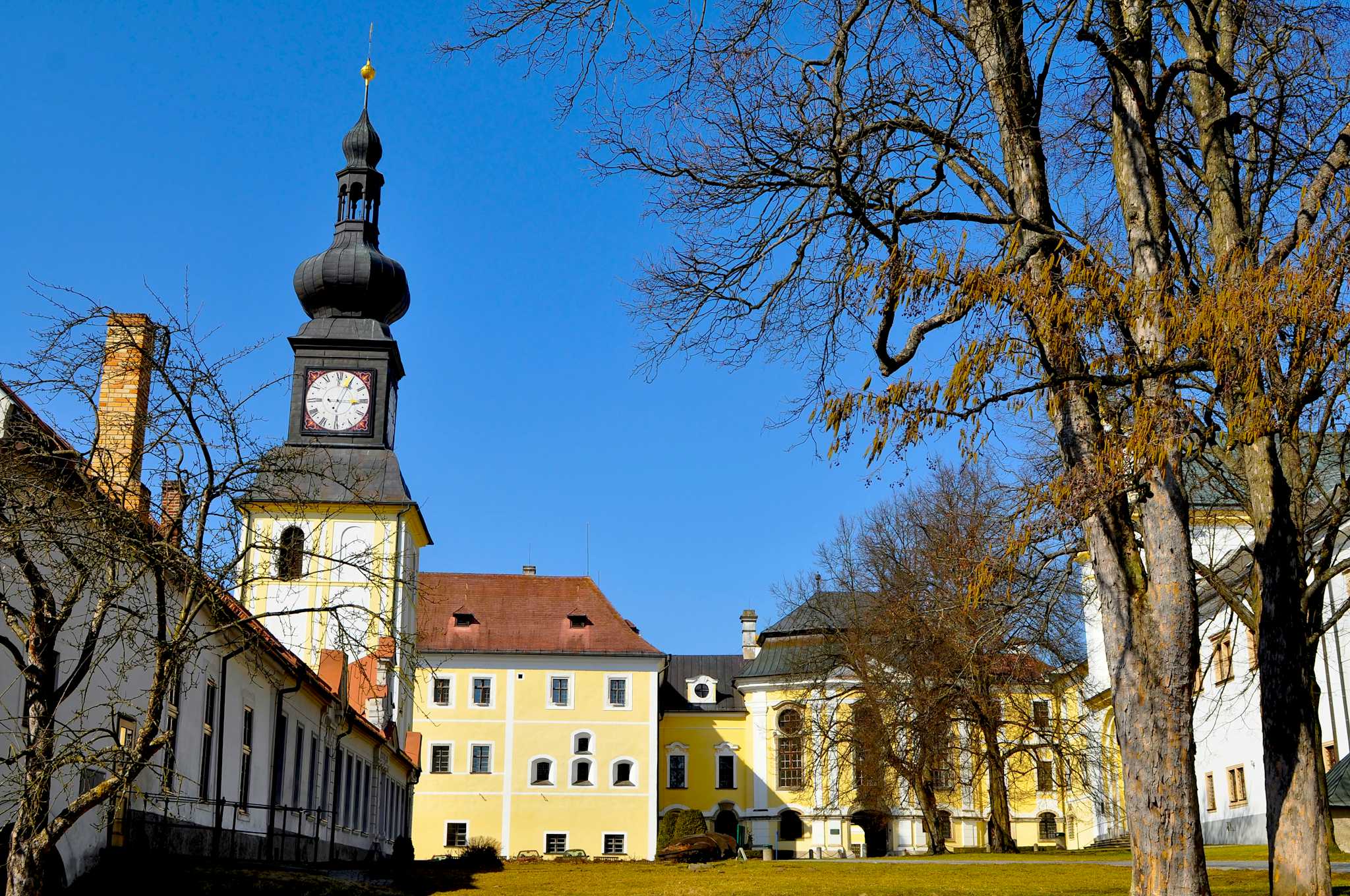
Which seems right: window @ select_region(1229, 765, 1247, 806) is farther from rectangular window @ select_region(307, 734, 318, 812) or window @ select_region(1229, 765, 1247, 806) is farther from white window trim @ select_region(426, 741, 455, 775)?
white window trim @ select_region(426, 741, 455, 775)

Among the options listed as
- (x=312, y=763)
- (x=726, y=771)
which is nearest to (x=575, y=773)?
(x=726, y=771)

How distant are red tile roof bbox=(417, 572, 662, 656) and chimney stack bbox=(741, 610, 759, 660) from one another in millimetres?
13210

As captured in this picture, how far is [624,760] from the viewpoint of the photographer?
60000 millimetres

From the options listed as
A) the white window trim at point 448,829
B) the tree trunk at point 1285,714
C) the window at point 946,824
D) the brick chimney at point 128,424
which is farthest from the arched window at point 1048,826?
the brick chimney at point 128,424

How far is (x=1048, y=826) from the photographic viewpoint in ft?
206

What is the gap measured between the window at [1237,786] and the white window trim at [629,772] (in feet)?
93.8

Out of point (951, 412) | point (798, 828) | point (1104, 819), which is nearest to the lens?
→ point (951, 412)

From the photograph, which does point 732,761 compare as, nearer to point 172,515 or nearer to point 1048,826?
point 1048,826

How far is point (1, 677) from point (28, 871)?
3022 mm

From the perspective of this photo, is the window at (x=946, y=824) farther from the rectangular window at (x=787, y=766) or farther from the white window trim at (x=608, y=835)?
the white window trim at (x=608, y=835)

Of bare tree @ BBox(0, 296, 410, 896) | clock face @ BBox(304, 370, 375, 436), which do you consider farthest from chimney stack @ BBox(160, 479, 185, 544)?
clock face @ BBox(304, 370, 375, 436)

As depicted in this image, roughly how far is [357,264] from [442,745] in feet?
76.6

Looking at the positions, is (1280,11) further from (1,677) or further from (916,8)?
(1,677)

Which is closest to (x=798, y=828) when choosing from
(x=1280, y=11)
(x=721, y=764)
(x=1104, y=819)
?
(x=721, y=764)
